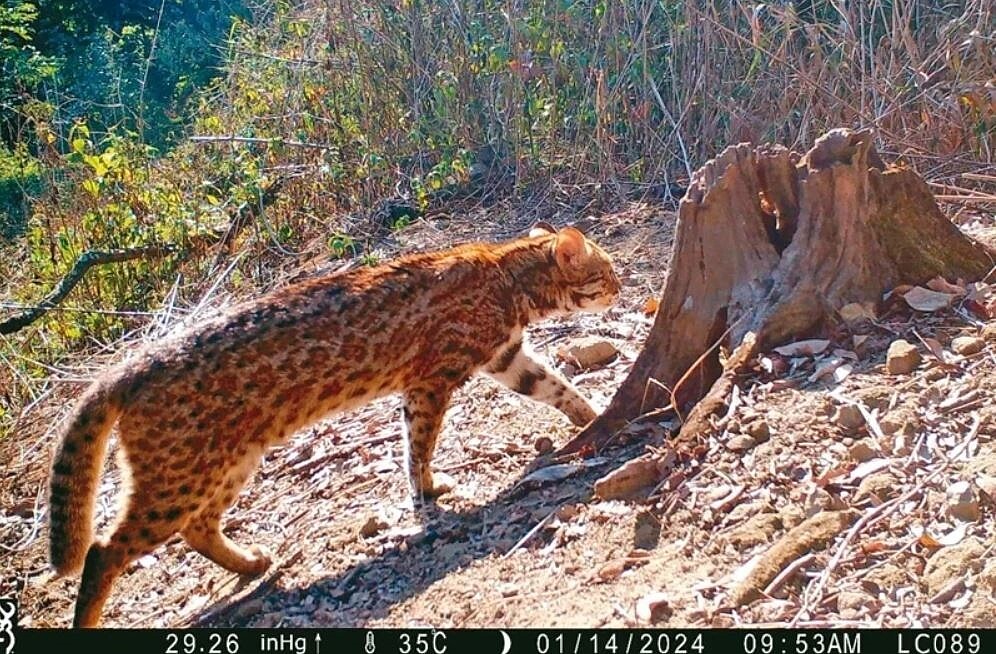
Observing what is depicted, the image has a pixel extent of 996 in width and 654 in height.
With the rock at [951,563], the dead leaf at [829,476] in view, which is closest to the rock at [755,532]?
the dead leaf at [829,476]

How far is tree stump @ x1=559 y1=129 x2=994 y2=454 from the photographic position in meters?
5.02

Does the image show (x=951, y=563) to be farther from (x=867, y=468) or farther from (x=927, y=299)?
(x=927, y=299)

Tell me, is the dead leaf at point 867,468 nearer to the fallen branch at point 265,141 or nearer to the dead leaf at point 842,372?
the dead leaf at point 842,372

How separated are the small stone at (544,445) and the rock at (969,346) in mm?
1947

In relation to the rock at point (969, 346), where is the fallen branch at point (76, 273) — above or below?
below

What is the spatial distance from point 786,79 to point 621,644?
6143 millimetres

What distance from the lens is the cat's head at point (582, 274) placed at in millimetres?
6340

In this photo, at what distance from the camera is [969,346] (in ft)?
15.1

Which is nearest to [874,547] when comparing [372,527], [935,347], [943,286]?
[935,347]

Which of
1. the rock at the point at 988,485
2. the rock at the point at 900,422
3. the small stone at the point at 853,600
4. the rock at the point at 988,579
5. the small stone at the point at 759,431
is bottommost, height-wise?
the small stone at the point at 853,600

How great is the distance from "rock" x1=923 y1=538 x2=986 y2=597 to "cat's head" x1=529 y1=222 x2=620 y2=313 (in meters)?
3.15

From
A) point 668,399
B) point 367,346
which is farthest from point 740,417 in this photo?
point 367,346

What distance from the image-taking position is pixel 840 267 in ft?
16.5

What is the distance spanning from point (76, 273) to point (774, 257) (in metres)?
6.74
